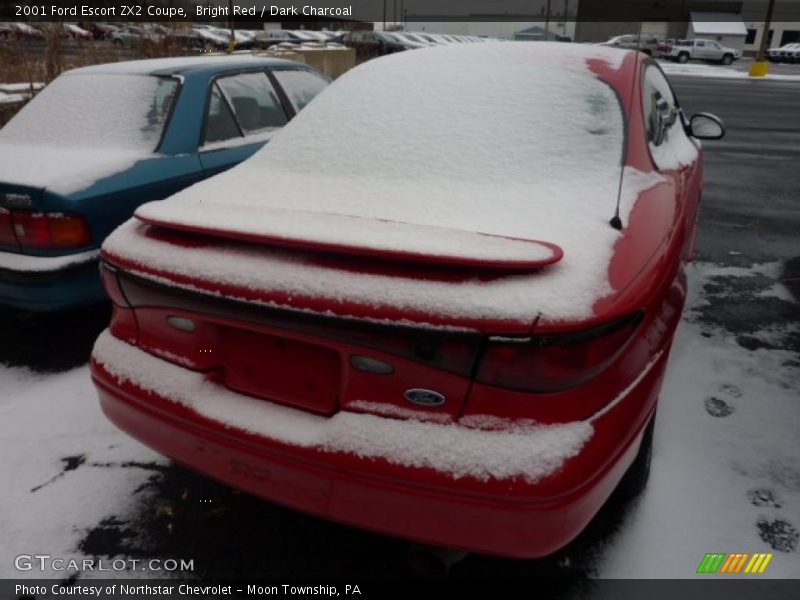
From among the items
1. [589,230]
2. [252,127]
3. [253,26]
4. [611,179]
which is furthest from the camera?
[253,26]

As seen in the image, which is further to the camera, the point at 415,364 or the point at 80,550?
the point at 80,550

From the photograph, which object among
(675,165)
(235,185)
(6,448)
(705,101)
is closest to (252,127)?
(235,185)

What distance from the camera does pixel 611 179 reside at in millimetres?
2045

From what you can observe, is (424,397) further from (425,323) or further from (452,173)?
(452,173)

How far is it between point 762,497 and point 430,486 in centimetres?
154

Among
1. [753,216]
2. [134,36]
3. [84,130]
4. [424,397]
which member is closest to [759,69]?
[753,216]

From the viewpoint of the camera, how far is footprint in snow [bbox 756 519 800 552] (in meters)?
2.10

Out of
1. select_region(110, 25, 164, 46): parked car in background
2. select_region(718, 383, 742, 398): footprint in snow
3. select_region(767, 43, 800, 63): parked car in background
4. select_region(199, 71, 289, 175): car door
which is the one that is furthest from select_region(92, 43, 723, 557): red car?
select_region(767, 43, 800, 63): parked car in background

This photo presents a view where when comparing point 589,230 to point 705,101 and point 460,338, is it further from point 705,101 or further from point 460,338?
point 705,101

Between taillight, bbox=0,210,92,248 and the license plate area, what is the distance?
1839 mm

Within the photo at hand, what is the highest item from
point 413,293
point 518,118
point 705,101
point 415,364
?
point 518,118

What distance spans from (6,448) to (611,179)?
2.63 metres

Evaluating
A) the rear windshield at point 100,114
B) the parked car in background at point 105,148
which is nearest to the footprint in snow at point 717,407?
the parked car in background at point 105,148

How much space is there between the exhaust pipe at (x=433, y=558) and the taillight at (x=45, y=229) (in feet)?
7.78
